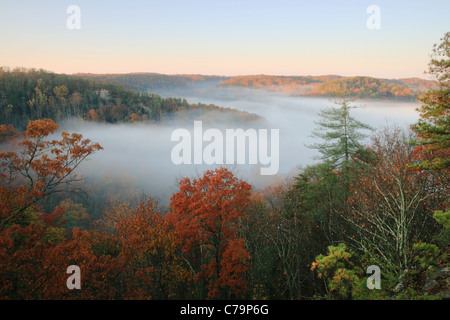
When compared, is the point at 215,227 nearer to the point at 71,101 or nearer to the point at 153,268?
the point at 153,268

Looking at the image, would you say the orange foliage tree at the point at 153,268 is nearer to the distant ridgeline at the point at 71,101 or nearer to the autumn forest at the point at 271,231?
the autumn forest at the point at 271,231

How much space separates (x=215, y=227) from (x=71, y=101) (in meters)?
120

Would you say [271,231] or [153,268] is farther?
[271,231]

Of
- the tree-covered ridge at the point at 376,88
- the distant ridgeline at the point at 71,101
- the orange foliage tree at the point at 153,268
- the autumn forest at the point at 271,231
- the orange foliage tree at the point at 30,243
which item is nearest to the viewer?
the autumn forest at the point at 271,231

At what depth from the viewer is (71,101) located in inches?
4350

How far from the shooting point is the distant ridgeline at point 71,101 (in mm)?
102250

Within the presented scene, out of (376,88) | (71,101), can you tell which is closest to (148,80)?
(71,101)

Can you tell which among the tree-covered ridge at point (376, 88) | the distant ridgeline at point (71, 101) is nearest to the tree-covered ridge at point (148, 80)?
the distant ridgeline at point (71, 101)

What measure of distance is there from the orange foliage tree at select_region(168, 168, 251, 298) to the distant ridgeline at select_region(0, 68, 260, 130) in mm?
113081

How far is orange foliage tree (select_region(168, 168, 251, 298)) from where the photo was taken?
1258 centimetres

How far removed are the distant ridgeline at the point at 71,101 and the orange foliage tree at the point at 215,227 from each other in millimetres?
113081

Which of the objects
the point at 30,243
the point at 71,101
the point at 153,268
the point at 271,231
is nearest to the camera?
the point at 30,243
